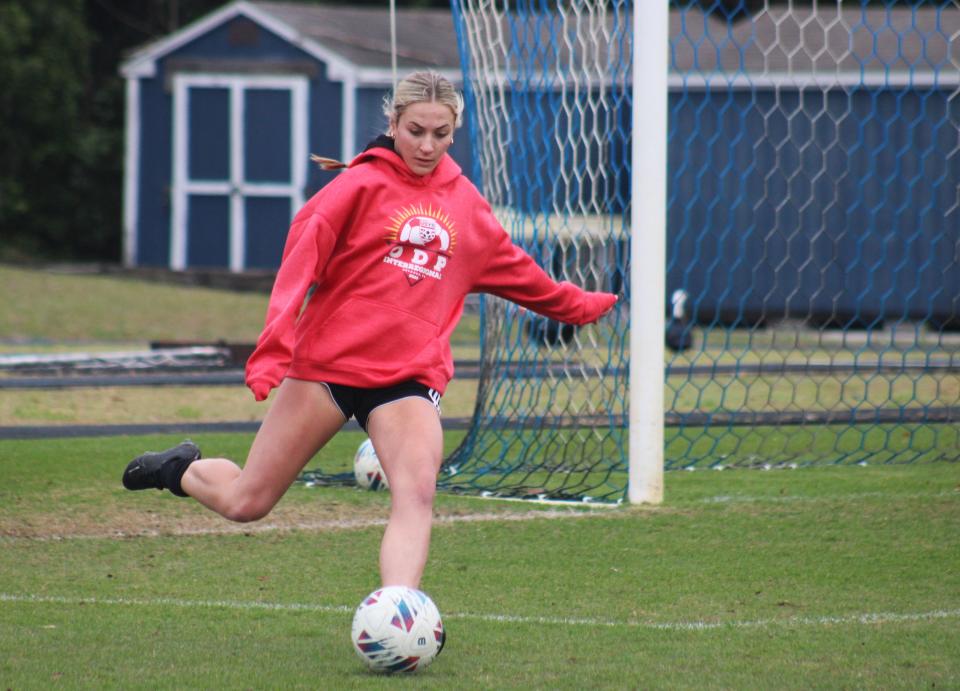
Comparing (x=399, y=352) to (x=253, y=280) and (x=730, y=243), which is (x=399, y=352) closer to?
(x=730, y=243)

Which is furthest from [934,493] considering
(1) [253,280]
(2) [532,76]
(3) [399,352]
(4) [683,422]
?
(1) [253,280]

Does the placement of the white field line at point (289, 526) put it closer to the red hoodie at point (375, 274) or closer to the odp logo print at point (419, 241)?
the red hoodie at point (375, 274)

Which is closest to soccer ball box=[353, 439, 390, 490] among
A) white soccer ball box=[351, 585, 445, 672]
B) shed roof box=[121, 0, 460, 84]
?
white soccer ball box=[351, 585, 445, 672]

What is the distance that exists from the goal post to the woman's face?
8.05ft

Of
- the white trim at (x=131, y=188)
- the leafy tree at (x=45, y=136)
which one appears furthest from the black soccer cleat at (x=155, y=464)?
the leafy tree at (x=45, y=136)

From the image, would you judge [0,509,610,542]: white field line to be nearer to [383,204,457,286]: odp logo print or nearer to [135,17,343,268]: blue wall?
[383,204,457,286]: odp logo print

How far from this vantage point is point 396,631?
4.54 metres

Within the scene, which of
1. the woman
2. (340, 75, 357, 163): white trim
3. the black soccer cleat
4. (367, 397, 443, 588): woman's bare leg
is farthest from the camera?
(340, 75, 357, 163): white trim

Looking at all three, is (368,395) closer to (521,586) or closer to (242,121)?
(521,586)

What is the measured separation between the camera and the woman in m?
4.96

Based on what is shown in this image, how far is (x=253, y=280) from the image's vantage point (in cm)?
2455

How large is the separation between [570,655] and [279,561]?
1872 mm

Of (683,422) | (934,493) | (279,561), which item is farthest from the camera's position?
(683,422)

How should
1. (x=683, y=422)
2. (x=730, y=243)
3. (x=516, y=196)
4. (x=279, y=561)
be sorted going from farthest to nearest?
(x=730, y=243), (x=683, y=422), (x=516, y=196), (x=279, y=561)
